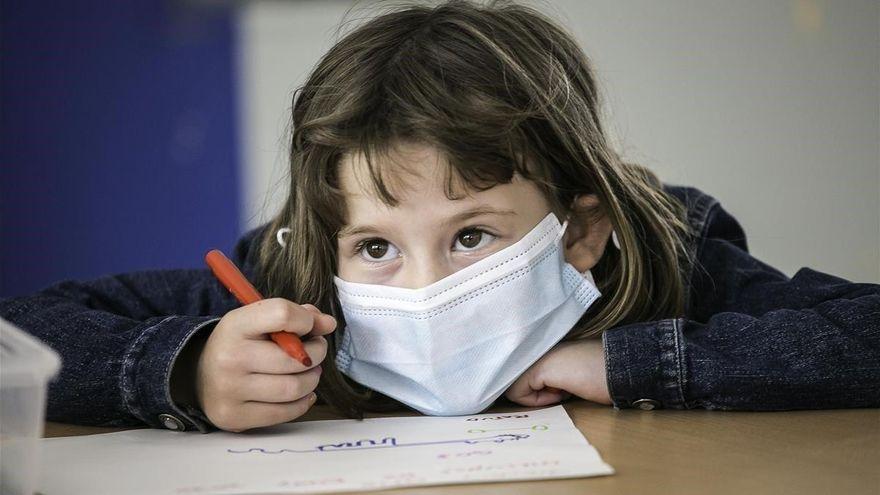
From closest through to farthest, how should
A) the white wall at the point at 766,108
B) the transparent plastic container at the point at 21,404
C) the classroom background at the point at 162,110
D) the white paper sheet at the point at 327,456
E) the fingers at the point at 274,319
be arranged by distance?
the transparent plastic container at the point at 21,404 → the white paper sheet at the point at 327,456 → the fingers at the point at 274,319 → the white wall at the point at 766,108 → the classroom background at the point at 162,110

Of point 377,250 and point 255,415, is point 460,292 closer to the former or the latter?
point 377,250

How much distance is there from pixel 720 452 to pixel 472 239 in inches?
13.2

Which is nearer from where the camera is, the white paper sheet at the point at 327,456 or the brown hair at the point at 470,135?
the white paper sheet at the point at 327,456

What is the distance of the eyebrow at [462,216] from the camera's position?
92cm

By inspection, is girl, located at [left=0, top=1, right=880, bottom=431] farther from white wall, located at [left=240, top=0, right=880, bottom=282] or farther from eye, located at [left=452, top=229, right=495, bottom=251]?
white wall, located at [left=240, top=0, right=880, bottom=282]

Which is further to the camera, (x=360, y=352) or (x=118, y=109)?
(x=118, y=109)

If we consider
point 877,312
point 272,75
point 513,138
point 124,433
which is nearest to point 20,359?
point 124,433

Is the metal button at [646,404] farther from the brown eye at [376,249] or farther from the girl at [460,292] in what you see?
the brown eye at [376,249]

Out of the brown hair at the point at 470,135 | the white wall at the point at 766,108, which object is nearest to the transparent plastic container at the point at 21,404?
the brown hair at the point at 470,135

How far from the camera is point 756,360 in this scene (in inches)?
34.8

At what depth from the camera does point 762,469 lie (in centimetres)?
64

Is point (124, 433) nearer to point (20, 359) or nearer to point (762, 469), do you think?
point (20, 359)

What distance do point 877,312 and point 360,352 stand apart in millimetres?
455

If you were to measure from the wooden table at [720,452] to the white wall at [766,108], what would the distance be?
1.65m
